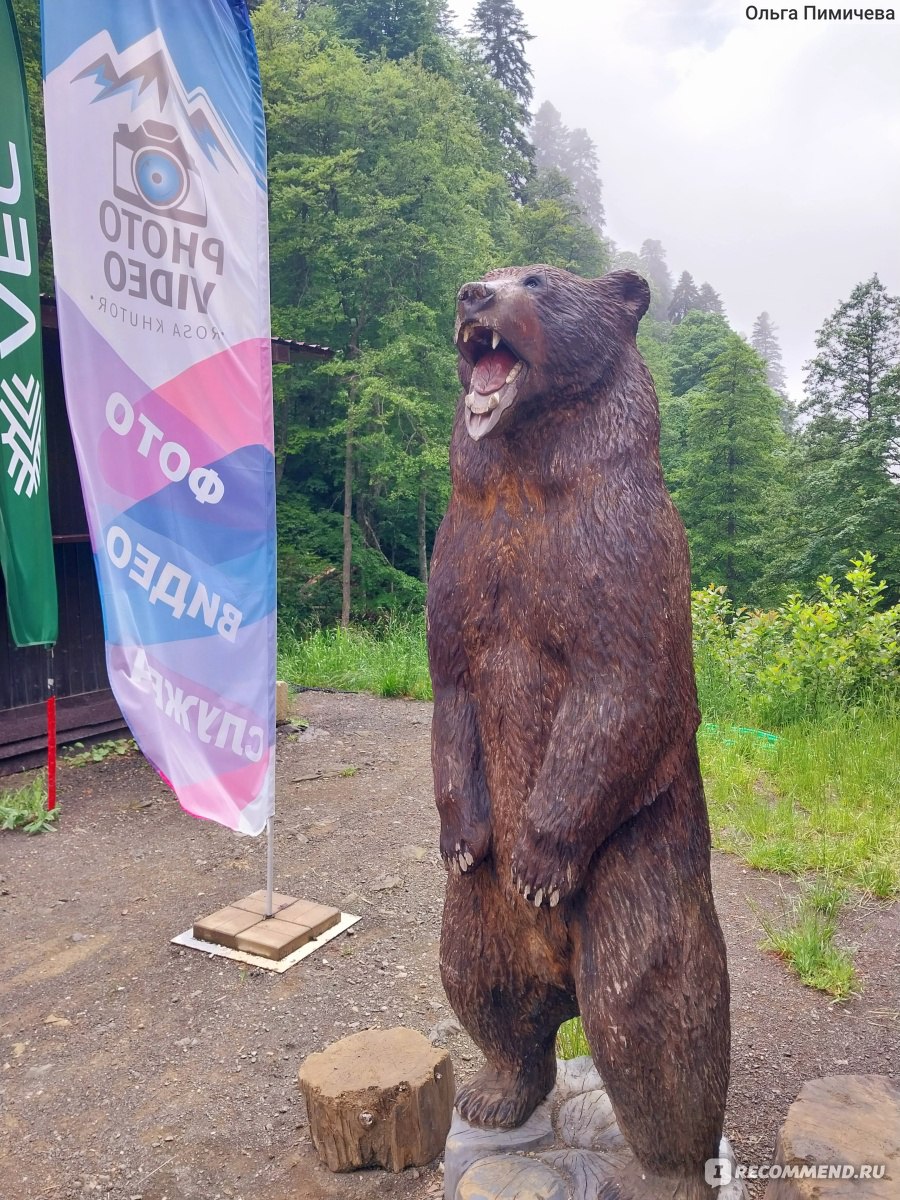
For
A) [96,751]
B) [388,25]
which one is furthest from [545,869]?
[388,25]

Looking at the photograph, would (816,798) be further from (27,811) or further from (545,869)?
(27,811)

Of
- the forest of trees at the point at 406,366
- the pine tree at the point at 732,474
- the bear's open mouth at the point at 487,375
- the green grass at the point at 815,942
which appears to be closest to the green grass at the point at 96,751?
the green grass at the point at 815,942

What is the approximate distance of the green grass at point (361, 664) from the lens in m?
9.12

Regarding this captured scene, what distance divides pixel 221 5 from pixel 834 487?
46.2ft

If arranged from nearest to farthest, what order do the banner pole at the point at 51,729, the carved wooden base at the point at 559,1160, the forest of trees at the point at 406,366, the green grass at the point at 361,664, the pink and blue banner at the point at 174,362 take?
the carved wooden base at the point at 559,1160, the pink and blue banner at the point at 174,362, the banner pole at the point at 51,729, the green grass at the point at 361,664, the forest of trees at the point at 406,366

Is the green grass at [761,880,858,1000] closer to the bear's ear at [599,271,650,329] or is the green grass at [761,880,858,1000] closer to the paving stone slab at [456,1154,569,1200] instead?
the paving stone slab at [456,1154,569,1200]

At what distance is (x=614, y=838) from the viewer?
1860 millimetres

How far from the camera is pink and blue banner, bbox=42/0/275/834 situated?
3.32 metres

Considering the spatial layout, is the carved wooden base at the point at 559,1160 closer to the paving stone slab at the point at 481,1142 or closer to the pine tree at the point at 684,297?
the paving stone slab at the point at 481,1142

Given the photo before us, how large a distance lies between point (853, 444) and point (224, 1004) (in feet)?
51.3

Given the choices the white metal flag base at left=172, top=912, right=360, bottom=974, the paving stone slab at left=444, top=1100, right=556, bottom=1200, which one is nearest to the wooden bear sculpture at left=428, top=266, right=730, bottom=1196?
the paving stone slab at left=444, top=1100, right=556, bottom=1200

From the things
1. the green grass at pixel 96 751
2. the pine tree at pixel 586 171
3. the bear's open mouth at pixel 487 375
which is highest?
the pine tree at pixel 586 171

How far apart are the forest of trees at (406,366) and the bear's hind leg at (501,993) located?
10.4m

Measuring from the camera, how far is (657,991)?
1806 mm
